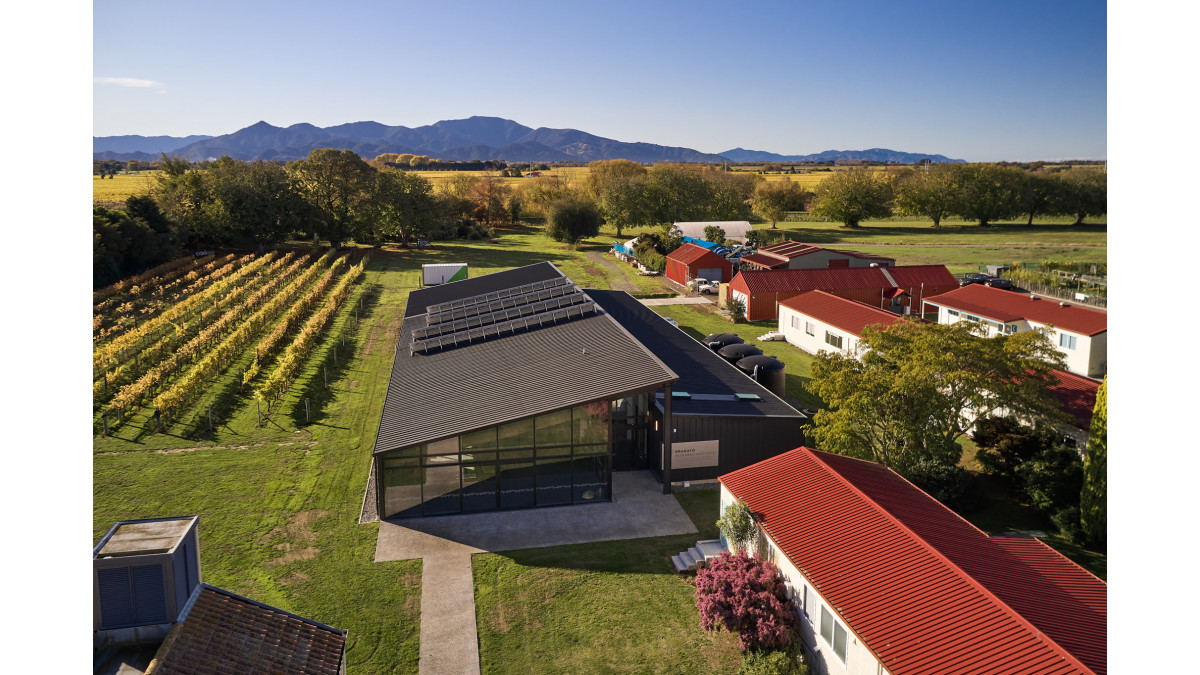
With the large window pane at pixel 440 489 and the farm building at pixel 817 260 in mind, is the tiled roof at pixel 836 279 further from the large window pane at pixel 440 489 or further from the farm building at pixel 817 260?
the large window pane at pixel 440 489

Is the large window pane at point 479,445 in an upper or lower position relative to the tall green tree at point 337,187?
lower

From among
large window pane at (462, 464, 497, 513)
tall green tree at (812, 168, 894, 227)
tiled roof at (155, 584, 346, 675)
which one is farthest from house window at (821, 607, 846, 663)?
tall green tree at (812, 168, 894, 227)

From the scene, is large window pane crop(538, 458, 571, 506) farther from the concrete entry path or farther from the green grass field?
the green grass field

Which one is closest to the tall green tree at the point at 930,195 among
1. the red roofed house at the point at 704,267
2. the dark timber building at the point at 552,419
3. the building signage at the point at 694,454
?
the red roofed house at the point at 704,267

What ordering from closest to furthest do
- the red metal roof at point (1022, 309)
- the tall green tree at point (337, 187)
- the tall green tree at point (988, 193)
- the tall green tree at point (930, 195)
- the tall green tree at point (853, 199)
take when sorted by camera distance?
the red metal roof at point (1022, 309) < the tall green tree at point (337, 187) < the tall green tree at point (988, 193) < the tall green tree at point (853, 199) < the tall green tree at point (930, 195)

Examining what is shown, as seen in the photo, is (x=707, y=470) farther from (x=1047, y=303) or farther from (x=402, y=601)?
(x=1047, y=303)

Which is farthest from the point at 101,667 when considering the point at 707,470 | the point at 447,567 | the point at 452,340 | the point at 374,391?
the point at 374,391
